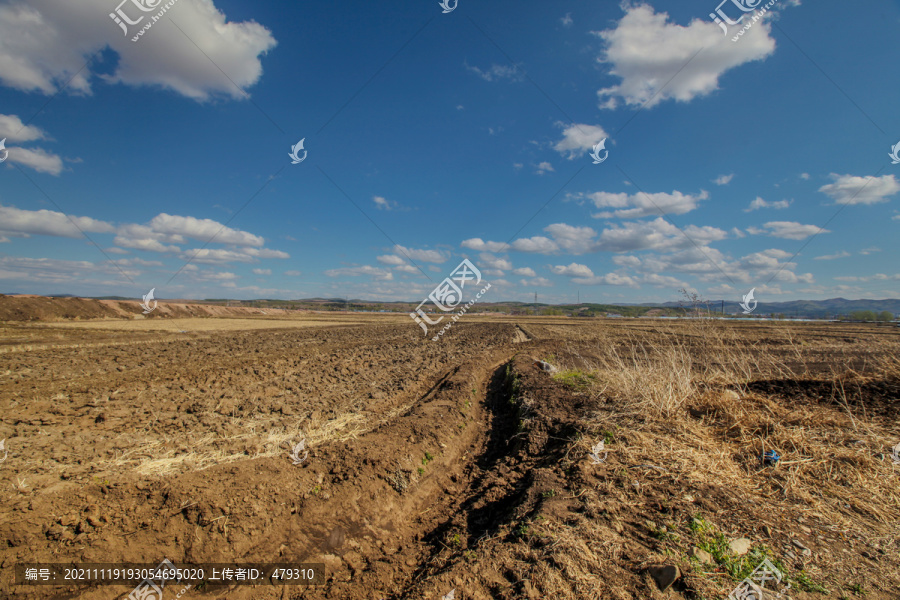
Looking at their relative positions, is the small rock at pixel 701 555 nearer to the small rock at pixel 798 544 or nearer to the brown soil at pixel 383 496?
the brown soil at pixel 383 496

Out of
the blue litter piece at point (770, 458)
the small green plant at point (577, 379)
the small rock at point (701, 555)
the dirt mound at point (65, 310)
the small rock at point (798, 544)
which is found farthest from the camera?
the dirt mound at point (65, 310)

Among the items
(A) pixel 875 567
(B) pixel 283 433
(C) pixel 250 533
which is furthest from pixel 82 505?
(A) pixel 875 567

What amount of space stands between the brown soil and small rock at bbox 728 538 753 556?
20cm

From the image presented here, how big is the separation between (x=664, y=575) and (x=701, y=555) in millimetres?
494

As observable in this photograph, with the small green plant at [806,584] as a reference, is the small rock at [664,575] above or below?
above

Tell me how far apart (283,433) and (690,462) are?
6.52 m

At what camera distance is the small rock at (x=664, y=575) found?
8.25ft

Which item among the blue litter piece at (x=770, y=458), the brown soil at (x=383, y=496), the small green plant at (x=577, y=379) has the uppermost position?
the small green plant at (x=577, y=379)

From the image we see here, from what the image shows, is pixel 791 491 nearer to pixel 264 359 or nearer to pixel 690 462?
pixel 690 462

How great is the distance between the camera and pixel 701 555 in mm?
2811

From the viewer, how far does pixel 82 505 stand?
386 cm

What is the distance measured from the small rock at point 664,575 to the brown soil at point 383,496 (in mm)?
64

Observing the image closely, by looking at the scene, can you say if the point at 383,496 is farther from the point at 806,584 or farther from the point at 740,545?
the point at 806,584

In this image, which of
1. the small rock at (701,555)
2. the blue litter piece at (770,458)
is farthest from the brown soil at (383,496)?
the blue litter piece at (770,458)
